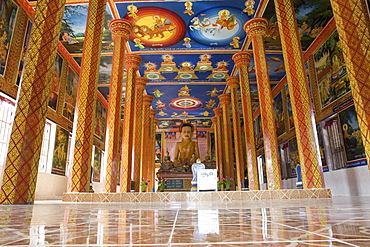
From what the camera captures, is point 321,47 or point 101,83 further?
point 101,83

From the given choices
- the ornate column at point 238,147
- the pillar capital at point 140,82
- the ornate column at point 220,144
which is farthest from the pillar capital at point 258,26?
the ornate column at point 220,144

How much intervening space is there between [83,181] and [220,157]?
49.6ft

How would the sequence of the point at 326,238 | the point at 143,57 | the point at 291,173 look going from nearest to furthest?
the point at 326,238 → the point at 143,57 → the point at 291,173

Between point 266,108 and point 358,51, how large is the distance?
4.76m

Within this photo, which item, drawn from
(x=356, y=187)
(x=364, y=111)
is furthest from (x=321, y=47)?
(x=364, y=111)

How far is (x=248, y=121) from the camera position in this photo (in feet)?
40.3

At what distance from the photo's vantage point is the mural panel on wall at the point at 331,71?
436 inches

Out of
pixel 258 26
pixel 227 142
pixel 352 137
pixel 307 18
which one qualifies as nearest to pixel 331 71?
pixel 307 18

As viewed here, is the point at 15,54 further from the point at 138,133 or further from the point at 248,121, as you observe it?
the point at 248,121

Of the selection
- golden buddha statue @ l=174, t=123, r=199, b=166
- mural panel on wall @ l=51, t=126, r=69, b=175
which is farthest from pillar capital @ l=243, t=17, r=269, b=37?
golden buddha statue @ l=174, t=123, r=199, b=166

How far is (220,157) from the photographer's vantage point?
20.5 meters

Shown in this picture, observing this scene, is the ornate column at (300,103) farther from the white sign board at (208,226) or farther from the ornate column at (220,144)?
the ornate column at (220,144)

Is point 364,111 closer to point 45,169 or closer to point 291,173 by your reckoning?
point 45,169

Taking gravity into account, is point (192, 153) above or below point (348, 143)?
above
